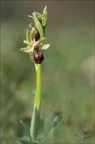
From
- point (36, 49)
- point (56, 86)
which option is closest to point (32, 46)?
point (36, 49)

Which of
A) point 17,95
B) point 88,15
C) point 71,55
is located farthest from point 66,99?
point 88,15

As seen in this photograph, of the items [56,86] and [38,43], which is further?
[56,86]

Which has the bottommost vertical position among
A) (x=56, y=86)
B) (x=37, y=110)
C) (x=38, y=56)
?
(x=56, y=86)

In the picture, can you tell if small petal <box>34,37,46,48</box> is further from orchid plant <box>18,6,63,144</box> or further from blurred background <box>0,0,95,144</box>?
blurred background <box>0,0,95,144</box>

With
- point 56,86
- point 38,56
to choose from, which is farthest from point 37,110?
point 56,86

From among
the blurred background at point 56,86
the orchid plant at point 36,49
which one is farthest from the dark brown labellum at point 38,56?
the blurred background at point 56,86

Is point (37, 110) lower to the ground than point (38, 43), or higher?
lower

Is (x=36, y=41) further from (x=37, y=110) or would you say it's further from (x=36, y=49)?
(x=37, y=110)

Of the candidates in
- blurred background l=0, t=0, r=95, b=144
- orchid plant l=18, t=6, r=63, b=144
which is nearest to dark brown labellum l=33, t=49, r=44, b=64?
orchid plant l=18, t=6, r=63, b=144

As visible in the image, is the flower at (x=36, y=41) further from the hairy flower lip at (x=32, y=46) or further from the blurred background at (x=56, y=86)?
the blurred background at (x=56, y=86)

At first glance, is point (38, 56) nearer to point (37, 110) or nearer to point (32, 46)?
point (32, 46)

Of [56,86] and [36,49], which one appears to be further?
[56,86]

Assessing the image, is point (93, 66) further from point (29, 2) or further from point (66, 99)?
point (29, 2)
